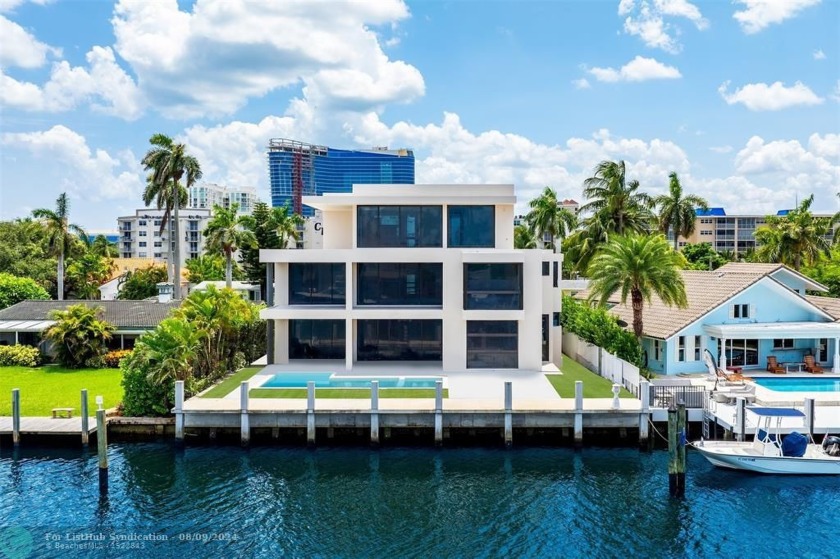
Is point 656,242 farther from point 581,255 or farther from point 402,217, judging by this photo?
point 581,255

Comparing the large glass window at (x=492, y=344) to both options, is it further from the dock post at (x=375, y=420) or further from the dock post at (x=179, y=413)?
the dock post at (x=179, y=413)

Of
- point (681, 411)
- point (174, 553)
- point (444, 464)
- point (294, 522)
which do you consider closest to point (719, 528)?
point (681, 411)

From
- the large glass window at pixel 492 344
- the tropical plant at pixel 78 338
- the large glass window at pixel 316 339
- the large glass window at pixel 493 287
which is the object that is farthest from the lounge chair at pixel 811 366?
the tropical plant at pixel 78 338

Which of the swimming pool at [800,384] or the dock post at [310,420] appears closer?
the dock post at [310,420]

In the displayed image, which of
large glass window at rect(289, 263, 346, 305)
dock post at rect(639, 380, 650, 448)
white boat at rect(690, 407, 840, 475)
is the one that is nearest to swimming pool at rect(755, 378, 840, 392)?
white boat at rect(690, 407, 840, 475)

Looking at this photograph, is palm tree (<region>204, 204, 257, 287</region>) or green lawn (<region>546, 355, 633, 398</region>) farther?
palm tree (<region>204, 204, 257, 287</region>)

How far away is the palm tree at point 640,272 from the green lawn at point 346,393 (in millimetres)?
9530

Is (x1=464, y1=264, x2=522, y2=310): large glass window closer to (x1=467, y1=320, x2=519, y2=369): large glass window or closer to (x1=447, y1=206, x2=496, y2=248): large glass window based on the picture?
(x1=467, y1=320, x2=519, y2=369): large glass window

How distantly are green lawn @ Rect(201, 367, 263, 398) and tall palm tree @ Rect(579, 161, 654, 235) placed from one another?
2781 cm

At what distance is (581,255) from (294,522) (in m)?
34.3

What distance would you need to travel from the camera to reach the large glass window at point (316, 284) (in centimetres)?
3164

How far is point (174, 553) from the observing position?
15375 mm

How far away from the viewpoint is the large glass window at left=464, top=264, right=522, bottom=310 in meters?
29.6

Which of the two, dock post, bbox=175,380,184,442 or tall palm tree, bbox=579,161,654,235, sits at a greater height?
tall palm tree, bbox=579,161,654,235
